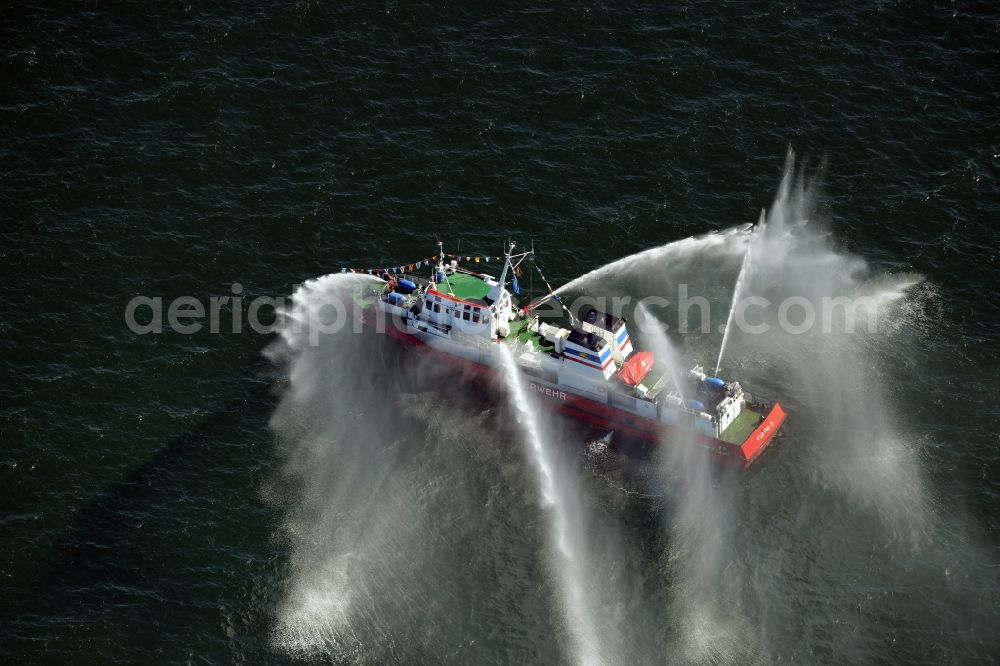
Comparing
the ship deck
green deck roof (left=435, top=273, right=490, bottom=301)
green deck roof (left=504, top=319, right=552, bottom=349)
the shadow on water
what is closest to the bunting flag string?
green deck roof (left=435, top=273, right=490, bottom=301)

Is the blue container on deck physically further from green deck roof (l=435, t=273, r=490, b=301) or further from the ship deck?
green deck roof (l=435, t=273, r=490, b=301)

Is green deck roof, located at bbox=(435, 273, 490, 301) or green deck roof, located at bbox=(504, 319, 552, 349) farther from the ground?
green deck roof, located at bbox=(435, 273, 490, 301)

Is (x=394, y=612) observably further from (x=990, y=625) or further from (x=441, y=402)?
(x=990, y=625)

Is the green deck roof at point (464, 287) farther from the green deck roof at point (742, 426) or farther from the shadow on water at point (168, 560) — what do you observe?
the green deck roof at point (742, 426)

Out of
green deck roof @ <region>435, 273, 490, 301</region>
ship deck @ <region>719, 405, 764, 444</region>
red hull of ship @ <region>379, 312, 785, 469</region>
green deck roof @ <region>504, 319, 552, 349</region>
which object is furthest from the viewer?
green deck roof @ <region>435, 273, 490, 301</region>

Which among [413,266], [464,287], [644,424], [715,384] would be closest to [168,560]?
[413,266]
